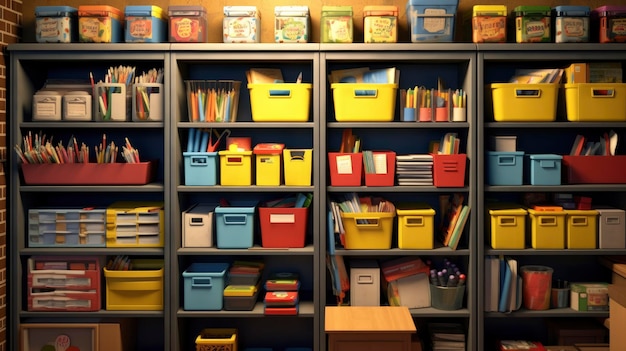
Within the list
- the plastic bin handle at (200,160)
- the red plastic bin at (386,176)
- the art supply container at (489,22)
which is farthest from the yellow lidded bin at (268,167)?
the art supply container at (489,22)

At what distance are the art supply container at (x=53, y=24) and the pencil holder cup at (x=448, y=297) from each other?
2.51 m

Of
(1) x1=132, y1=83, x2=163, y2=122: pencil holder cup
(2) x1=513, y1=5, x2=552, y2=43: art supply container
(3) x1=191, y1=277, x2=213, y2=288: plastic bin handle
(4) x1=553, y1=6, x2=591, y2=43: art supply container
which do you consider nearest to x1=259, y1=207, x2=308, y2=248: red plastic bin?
(3) x1=191, y1=277, x2=213, y2=288: plastic bin handle

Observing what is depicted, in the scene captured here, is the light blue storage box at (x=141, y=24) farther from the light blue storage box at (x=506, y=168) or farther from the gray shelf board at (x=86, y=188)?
the light blue storage box at (x=506, y=168)

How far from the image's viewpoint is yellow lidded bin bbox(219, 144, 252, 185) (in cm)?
372

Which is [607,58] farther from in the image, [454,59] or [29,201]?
[29,201]

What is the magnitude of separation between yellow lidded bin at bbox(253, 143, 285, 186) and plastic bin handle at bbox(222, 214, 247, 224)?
0.22m

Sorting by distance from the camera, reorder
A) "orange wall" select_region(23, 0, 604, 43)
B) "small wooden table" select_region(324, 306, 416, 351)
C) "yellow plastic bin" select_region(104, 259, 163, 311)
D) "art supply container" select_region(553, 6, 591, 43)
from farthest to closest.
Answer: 1. "orange wall" select_region(23, 0, 604, 43)
2. "yellow plastic bin" select_region(104, 259, 163, 311)
3. "art supply container" select_region(553, 6, 591, 43)
4. "small wooden table" select_region(324, 306, 416, 351)

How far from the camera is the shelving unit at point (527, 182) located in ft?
11.9

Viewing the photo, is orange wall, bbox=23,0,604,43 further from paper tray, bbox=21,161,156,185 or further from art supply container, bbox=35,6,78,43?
paper tray, bbox=21,161,156,185

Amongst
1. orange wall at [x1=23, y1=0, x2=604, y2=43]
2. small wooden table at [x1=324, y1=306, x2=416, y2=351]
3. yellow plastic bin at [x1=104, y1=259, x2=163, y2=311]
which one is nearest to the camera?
small wooden table at [x1=324, y1=306, x2=416, y2=351]

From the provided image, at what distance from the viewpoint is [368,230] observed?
3.72 metres

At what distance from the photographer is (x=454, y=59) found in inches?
144

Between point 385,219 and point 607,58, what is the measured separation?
59.4 inches

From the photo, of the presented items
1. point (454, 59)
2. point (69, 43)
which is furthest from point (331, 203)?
point (69, 43)
